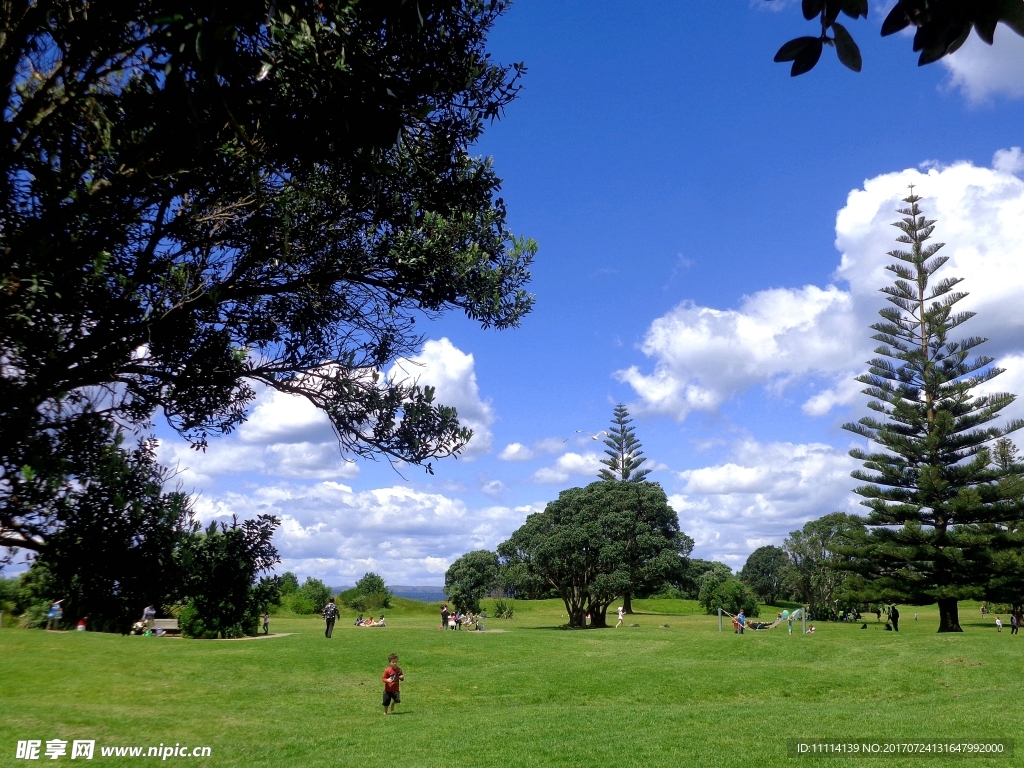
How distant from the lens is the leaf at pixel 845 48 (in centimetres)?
222

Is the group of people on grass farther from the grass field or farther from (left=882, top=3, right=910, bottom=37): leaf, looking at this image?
(left=882, top=3, right=910, bottom=37): leaf

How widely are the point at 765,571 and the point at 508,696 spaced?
7717 centimetres

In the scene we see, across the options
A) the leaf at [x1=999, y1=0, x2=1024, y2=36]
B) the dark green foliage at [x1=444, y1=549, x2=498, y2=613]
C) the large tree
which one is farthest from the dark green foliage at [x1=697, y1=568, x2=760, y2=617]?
the leaf at [x1=999, y1=0, x2=1024, y2=36]

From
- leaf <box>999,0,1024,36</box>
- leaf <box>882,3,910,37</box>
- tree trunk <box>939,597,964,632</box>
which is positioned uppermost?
leaf <box>882,3,910,37</box>

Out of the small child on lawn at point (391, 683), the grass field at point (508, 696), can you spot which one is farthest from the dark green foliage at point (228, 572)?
the small child on lawn at point (391, 683)

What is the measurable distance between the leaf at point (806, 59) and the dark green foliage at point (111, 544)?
4469mm

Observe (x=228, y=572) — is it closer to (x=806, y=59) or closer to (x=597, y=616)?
(x=806, y=59)

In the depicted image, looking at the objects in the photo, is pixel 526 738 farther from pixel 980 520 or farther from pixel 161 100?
pixel 980 520

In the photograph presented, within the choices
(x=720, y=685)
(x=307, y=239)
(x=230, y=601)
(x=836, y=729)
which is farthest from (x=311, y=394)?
(x=720, y=685)

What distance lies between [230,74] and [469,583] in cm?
3968

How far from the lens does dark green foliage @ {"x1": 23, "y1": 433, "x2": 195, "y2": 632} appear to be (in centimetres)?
492

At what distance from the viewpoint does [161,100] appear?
2.68 m

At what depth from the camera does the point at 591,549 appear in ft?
131

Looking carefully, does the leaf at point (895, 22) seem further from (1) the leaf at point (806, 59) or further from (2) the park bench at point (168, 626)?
(2) the park bench at point (168, 626)
